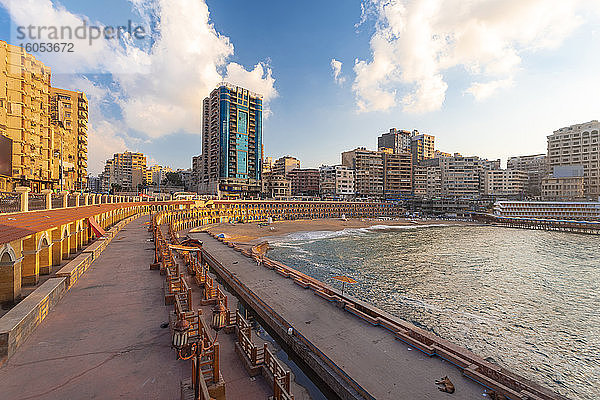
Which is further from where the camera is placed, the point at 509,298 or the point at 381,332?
the point at 509,298

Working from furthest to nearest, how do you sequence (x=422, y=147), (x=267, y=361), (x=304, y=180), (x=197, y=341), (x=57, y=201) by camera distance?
(x=422, y=147), (x=304, y=180), (x=57, y=201), (x=267, y=361), (x=197, y=341)

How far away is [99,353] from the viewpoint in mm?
8500

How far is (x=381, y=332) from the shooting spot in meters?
15.2

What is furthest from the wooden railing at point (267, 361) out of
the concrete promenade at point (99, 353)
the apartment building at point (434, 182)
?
the apartment building at point (434, 182)

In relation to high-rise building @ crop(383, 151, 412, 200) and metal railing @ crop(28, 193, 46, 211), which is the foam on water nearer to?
metal railing @ crop(28, 193, 46, 211)

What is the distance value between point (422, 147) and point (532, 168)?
2617 inches

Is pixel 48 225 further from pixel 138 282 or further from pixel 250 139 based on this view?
pixel 250 139

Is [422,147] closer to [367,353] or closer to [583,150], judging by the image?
[583,150]

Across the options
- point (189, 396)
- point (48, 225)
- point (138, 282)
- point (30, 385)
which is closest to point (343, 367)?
point (189, 396)

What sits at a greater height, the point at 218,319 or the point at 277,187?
the point at 277,187

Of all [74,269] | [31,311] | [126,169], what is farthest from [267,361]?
[126,169]

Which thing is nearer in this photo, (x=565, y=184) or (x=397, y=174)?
(x=565, y=184)

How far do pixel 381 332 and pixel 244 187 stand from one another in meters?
99.9

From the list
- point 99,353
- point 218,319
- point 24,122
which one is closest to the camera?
point 99,353
